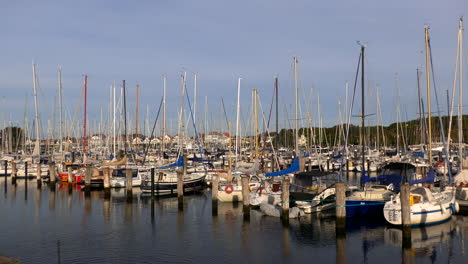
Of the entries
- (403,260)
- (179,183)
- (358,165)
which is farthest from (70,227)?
A: (358,165)

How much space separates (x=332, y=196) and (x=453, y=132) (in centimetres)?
8607

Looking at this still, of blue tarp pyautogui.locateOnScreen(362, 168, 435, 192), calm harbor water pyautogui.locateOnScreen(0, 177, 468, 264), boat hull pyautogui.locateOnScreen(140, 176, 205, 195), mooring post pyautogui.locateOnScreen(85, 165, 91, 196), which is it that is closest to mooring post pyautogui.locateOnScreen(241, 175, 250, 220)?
calm harbor water pyautogui.locateOnScreen(0, 177, 468, 264)

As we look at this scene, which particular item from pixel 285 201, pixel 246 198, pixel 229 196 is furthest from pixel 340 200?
pixel 229 196

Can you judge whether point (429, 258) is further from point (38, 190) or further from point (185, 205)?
point (38, 190)

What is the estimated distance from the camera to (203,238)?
85.4ft

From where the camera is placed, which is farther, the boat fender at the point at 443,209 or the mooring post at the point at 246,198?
the mooring post at the point at 246,198

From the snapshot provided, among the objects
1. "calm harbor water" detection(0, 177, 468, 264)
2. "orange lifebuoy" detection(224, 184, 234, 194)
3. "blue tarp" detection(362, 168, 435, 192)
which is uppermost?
"blue tarp" detection(362, 168, 435, 192)

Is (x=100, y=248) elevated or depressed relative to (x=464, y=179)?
depressed

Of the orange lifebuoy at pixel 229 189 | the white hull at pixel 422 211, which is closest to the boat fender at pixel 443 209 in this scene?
the white hull at pixel 422 211

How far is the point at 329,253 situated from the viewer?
74.3 feet

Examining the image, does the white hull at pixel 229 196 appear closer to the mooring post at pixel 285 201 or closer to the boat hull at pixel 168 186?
the boat hull at pixel 168 186

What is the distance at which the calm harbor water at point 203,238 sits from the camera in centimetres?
2211

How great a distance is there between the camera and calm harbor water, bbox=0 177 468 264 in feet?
72.5

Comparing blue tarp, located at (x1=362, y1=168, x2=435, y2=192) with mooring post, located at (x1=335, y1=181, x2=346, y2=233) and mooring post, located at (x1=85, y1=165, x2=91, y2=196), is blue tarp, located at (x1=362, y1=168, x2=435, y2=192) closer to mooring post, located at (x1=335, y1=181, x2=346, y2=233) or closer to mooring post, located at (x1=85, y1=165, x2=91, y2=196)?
mooring post, located at (x1=335, y1=181, x2=346, y2=233)
